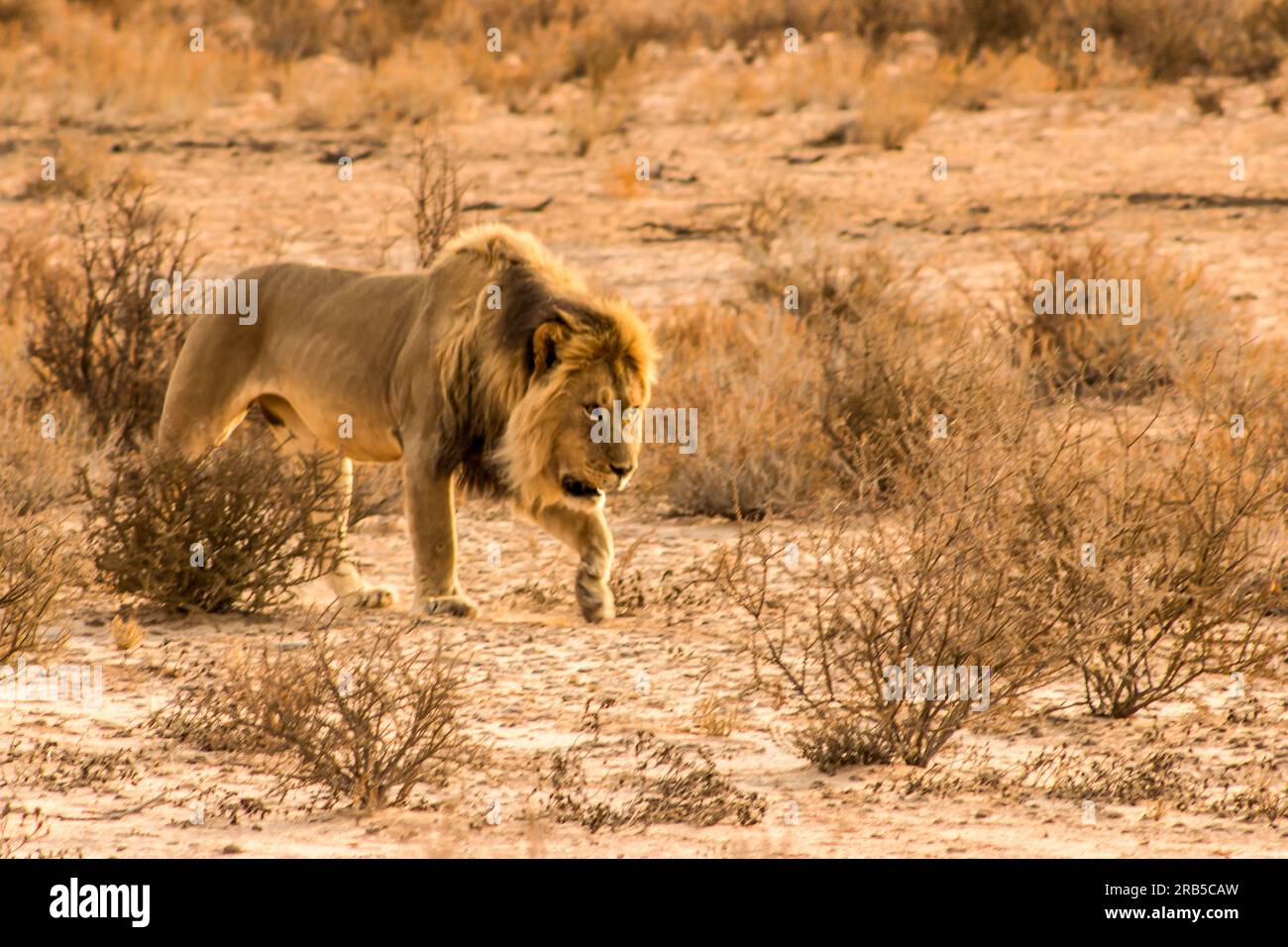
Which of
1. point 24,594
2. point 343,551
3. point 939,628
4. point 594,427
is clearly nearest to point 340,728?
point 24,594

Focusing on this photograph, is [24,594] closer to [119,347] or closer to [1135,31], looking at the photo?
[119,347]

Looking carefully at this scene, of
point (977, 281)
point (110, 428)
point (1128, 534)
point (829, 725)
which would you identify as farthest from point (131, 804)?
point (977, 281)

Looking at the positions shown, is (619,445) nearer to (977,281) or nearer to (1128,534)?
(1128,534)

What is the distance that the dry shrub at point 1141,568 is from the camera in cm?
720

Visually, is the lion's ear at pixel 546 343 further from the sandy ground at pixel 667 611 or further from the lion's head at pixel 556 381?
the sandy ground at pixel 667 611

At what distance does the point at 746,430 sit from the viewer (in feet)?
36.4

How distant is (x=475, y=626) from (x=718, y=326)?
560 cm

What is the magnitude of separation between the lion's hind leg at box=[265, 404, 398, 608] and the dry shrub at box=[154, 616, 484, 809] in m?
1.98

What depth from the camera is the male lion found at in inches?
323

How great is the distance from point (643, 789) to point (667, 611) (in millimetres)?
2814

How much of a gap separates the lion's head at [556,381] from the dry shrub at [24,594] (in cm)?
183

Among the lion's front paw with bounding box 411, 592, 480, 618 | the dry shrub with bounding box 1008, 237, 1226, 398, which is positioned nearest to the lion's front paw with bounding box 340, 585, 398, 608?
the lion's front paw with bounding box 411, 592, 480, 618

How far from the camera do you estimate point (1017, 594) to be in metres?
7.10

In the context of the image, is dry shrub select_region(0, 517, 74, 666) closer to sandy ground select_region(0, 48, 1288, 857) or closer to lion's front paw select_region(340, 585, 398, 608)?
sandy ground select_region(0, 48, 1288, 857)
